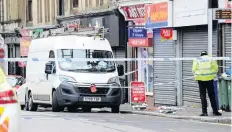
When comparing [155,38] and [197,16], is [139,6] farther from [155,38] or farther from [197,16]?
[197,16]

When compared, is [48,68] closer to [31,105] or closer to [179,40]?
[31,105]

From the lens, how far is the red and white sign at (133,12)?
93.4ft

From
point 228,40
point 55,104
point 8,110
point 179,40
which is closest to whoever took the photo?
A: point 8,110

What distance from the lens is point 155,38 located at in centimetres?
2786

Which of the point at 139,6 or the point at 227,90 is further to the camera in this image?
the point at 139,6

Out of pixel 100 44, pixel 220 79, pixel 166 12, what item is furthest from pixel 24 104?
pixel 220 79

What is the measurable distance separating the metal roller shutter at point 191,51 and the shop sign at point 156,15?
1065 mm

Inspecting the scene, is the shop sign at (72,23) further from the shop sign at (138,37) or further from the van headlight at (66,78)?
the van headlight at (66,78)

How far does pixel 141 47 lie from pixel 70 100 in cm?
886

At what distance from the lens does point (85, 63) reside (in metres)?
21.7

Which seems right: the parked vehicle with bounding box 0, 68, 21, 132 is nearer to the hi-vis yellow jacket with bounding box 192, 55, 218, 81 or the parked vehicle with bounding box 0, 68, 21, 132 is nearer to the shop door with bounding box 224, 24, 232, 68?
the hi-vis yellow jacket with bounding box 192, 55, 218, 81

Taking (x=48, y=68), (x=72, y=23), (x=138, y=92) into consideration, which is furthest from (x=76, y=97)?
(x=72, y=23)

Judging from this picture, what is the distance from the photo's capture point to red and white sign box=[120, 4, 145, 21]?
93.4 ft

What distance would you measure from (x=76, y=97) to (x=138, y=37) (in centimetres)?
797
